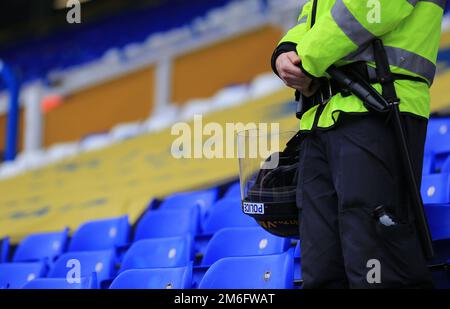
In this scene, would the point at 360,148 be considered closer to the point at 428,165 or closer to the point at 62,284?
the point at 62,284

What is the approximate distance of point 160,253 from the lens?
2.57 m

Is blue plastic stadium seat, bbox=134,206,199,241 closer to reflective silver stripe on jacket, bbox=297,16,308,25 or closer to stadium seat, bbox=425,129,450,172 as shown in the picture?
stadium seat, bbox=425,129,450,172

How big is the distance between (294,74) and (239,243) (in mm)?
886

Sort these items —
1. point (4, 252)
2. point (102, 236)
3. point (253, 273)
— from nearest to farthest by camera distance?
point (253, 273) < point (102, 236) < point (4, 252)

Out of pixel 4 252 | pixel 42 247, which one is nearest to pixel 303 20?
pixel 42 247

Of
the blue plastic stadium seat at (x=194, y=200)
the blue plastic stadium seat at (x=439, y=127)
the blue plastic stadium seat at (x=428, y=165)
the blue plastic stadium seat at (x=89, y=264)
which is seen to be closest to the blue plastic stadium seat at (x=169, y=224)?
the blue plastic stadium seat at (x=194, y=200)

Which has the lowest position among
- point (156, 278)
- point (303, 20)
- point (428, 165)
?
point (156, 278)

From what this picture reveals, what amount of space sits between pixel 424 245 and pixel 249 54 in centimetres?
614

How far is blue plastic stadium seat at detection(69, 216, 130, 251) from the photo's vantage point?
3.25 m

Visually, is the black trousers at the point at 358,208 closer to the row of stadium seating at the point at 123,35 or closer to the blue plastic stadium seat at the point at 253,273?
the blue plastic stadium seat at the point at 253,273

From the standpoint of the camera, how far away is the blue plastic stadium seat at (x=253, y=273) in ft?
6.07

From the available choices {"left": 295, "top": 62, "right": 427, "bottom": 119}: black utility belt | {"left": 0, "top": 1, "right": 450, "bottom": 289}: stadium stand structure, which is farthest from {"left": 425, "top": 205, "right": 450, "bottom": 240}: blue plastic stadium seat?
{"left": 295, "top": 62, "right": 427, "bottom": 119}: black utility belt

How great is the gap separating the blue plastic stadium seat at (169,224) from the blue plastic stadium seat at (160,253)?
338 mm
